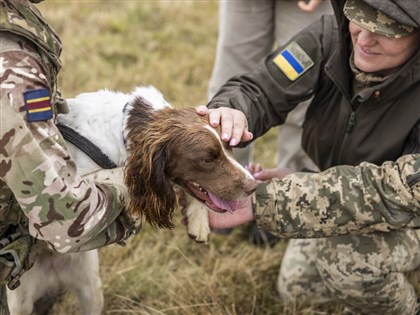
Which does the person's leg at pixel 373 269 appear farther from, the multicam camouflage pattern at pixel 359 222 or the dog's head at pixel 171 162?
the dog's head at pixel 171 162

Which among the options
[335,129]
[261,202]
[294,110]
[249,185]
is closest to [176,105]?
[294,110]

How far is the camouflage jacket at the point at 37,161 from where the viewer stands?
93.8 inches

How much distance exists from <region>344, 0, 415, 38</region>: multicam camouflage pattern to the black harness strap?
1352mm

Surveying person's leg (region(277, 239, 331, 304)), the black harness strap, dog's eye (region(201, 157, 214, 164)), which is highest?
dog's eye (region(201, 157, 214, 164))

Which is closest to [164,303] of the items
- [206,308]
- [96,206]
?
[206,308]

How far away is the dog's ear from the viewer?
9.48ft

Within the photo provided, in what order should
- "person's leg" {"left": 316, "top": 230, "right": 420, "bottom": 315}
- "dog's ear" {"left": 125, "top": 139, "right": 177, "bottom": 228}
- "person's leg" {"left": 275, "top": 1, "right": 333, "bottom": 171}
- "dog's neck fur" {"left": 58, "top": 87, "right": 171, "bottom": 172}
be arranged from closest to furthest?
"dog's ear" {"left": 125, "top": 139, "right": 177, "bottom": 228}, "dog's neck fur" {"left": 58, "top": 87, "right": 171, "bottom": 172}, "person's leg" {"left": 316, "top": 230, "right": 420, "bottom": 315}, "person's leg" {"left": 275, "top": 1, "right": 333, "bottom": 171}

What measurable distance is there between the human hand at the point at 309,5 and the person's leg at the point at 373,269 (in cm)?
153

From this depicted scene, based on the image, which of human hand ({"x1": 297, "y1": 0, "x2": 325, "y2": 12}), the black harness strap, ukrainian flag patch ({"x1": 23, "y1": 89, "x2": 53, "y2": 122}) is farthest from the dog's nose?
human hand ({"x1": 297, "y1": 0, "x2": 325, "y2": 12})

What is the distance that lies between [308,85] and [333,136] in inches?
12.1

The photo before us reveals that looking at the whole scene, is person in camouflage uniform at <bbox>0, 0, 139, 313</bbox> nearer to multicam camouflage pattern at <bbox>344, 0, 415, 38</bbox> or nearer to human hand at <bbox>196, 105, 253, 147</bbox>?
human hand at <bbox>196, 105, 253, 147</bbox>

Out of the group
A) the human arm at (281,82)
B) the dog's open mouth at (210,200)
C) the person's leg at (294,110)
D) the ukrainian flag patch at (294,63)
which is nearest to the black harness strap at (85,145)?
the dog's open mouth at (210,200)

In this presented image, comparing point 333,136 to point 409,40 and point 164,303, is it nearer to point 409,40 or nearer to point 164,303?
point 409,40

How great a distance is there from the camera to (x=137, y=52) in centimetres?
685
